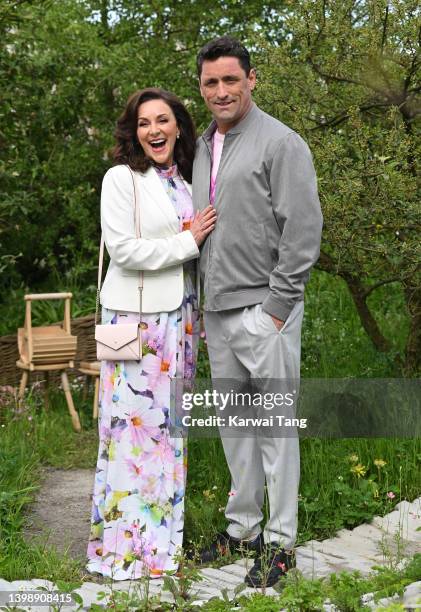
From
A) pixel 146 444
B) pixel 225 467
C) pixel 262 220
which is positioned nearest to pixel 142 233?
pixel 262 220

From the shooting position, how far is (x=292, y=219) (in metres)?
4.26

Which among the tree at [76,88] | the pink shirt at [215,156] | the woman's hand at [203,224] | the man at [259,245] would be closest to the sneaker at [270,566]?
the man at [259,245]

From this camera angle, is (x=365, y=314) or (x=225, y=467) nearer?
(x=225, y=467)

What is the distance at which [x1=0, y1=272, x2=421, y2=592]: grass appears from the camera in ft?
16.2

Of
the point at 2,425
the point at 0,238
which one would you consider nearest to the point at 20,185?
the point at 0,238

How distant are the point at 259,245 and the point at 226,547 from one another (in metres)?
1.42

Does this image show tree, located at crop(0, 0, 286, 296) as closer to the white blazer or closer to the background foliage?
the background foliage

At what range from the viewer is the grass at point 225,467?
493cm

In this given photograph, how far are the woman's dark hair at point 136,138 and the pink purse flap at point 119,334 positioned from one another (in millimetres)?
700

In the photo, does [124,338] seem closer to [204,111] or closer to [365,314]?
[365,314]

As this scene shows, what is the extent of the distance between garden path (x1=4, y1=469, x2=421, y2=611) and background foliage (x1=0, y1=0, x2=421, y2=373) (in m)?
1.35

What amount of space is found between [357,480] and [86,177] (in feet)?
14.7

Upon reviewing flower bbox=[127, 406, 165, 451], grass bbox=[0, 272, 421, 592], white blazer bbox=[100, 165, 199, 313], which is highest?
white blazer bbox=[100, 165, 199, 313]

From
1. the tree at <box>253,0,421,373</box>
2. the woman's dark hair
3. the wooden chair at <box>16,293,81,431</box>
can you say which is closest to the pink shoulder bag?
the woman's dark hair
